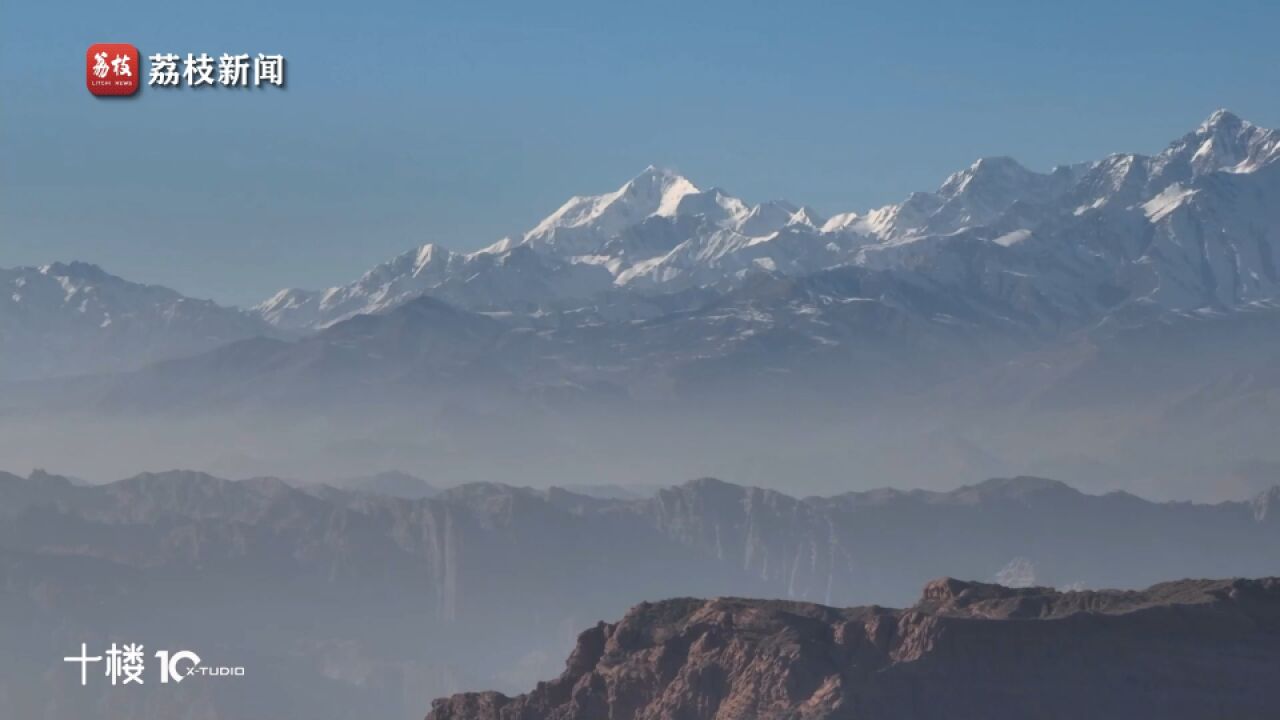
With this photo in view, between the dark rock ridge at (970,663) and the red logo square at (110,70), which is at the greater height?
the red logo square at (110,70)

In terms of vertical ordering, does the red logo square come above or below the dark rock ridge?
above

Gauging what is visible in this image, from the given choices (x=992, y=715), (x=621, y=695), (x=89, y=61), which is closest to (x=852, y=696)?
(x=992, y=715)

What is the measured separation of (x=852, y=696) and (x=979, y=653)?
6035 millimetres

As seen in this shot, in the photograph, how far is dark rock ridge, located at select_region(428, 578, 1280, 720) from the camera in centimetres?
11750

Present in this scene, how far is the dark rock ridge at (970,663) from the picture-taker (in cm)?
11750

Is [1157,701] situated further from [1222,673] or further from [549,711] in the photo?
[549,711]

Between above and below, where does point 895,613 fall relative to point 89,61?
below

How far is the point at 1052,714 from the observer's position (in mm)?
116688

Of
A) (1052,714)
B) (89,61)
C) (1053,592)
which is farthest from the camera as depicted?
(89,61)

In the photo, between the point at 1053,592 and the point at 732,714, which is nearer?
the point at 732,714

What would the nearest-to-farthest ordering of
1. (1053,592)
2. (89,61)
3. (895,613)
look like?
(895,613) < (1053,592) < (89,61)

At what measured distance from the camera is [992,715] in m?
117

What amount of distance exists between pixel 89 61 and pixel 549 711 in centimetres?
5372

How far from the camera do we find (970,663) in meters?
119
